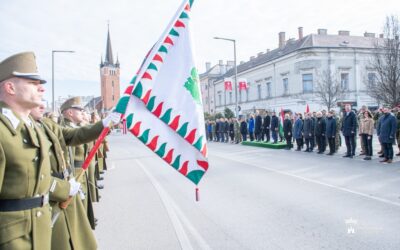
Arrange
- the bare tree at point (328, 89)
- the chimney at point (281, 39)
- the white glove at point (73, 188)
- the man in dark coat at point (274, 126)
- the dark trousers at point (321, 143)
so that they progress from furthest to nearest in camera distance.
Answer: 1. the chimney at point (281, 39)
2. the bare tree at point (328, 89)
3. the man in dark coat at point (274, 126)
4. the dark trousers at point (321, 143)
5. the white glove at point (73, 188)

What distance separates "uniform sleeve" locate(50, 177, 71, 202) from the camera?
293 cm

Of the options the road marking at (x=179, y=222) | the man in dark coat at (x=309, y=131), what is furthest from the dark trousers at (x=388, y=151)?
the road marking at (x=179, y=222)

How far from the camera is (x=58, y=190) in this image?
2957mm

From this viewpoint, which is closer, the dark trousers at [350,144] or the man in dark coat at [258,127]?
the dark trousers at [350,144]

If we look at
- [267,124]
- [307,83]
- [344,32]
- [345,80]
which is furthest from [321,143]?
[344,32]

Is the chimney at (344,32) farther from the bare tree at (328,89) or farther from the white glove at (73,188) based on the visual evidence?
the white glove at (73,188)

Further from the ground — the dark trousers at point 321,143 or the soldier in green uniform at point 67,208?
the soldier in green uniform at point 67,208

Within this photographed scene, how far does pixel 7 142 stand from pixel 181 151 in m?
1.49

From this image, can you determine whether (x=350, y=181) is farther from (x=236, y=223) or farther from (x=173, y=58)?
(x=173, y=58)

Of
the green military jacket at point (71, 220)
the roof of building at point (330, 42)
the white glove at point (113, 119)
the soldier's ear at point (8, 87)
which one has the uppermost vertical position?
the roof of building at point (330, 42)

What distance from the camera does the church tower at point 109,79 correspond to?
393ft

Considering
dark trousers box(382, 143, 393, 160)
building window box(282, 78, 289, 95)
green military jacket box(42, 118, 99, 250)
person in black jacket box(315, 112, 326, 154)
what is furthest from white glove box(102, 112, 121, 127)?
building window box(282, 78, 289, 95)

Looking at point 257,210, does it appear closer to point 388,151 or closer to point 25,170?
point 25,170

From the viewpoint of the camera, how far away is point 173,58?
11.6 feet
